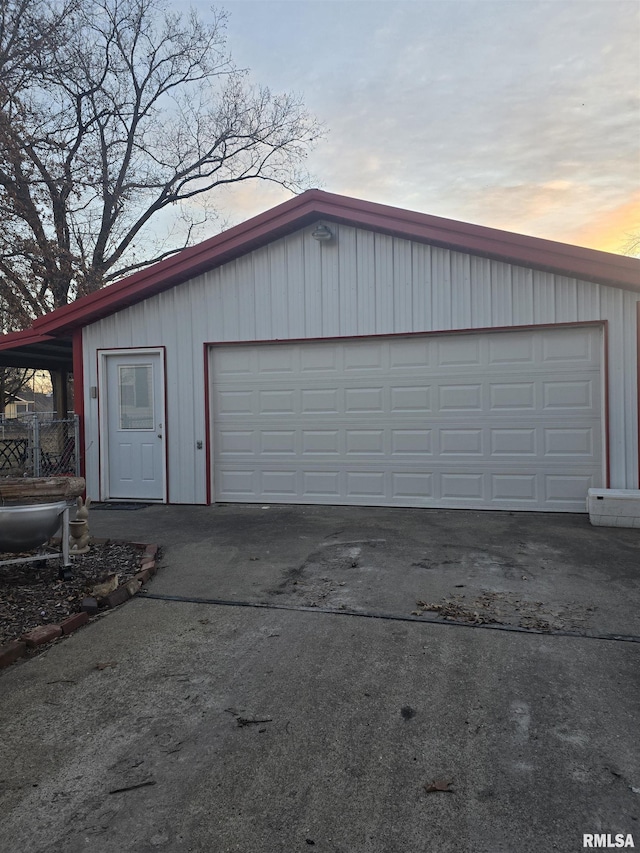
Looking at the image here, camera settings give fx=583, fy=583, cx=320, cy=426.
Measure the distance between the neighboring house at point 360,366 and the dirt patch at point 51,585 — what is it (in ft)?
9.95

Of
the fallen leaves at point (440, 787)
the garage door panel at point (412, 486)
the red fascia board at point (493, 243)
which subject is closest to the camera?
the fallen leaves at point (440, 787)

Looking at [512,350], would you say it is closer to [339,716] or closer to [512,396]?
[512,396]

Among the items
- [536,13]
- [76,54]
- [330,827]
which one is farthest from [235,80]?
[330,827]

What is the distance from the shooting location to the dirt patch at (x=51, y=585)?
400cm

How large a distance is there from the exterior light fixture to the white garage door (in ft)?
4.59

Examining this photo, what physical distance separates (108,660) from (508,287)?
626 cm

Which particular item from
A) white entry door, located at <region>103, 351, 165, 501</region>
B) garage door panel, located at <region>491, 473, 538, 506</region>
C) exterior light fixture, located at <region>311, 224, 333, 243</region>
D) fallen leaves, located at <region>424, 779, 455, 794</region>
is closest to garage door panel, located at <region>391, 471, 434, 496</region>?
garage door panel, located at <region>491, 473, 538, 506</region>

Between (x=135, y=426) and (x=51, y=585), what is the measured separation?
4483 millimetres

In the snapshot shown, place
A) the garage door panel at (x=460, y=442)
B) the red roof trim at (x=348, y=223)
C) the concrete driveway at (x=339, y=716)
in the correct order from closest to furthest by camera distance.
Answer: the concrete driveway at (x=339, y=716) → the red roof trim at (x=348, y=223) → the garage door panel at (x=460, y=442)

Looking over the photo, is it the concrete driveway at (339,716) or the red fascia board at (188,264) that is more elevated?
the red fascia board at (188,264)

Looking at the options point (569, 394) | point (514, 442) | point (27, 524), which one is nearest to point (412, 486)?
point (514, 442)

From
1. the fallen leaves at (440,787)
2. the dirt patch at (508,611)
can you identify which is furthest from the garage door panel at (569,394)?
the fallen leaves at (440,787)

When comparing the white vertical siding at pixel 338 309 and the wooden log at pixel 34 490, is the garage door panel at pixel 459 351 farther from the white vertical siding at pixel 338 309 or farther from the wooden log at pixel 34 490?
the wooden log at pixel 34 490

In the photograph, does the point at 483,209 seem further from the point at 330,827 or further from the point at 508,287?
the point at 330,827
